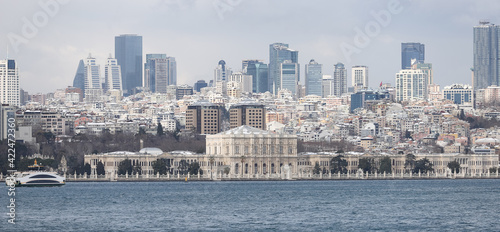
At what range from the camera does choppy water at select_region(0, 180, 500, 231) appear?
61.9m

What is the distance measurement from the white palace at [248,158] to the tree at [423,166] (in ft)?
4.49

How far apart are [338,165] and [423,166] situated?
25.6 ft

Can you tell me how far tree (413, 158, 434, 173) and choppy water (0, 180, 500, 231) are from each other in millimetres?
33004

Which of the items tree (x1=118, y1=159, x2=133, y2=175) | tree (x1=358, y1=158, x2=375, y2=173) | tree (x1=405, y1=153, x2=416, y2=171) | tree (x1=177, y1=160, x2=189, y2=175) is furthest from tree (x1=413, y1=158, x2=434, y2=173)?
tree (x1=118, y1=159, x2=133, y2=175)

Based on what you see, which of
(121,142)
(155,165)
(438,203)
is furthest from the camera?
(121,142)

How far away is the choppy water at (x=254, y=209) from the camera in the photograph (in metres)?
61.9

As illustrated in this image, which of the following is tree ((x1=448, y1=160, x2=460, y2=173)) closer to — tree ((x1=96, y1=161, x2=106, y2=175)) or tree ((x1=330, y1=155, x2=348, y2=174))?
tree ((x1=330, y1=155, x2=348, y2=174))

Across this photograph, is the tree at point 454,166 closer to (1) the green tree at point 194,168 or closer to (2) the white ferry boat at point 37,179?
(1) the green tree at point 194,168

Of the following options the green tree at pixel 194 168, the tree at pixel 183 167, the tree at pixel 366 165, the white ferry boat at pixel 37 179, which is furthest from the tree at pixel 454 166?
the white ferry boat at pixel 37 179

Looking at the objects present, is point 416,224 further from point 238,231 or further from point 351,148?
point 351,148

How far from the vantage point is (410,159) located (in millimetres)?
134000

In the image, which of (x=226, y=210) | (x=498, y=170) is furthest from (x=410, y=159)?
(x=226, y=210)

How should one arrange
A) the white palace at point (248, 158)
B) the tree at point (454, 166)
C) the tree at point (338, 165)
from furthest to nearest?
the tree at point (454, 166) → the tree at point (338, 165) → the white palace at point (248, 158)

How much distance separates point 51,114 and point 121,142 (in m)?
39.9
